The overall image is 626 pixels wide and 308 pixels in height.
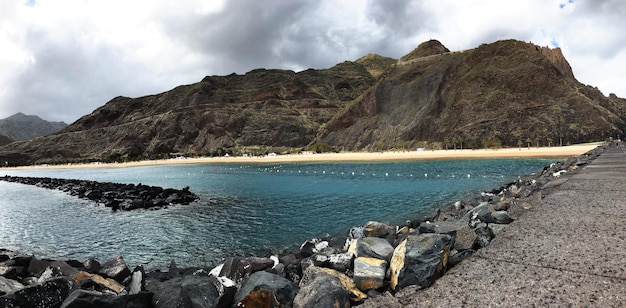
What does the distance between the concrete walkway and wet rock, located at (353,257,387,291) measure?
0.78 metres

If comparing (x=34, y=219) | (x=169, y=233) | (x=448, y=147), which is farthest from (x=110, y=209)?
(x=448, y=147)

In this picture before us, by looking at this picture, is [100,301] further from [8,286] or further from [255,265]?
[255,265]

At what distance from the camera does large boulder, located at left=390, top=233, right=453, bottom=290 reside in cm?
462

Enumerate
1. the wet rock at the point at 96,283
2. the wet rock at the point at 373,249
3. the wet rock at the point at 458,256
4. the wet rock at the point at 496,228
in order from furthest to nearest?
the wet rock at the point at 496,228, the wet rock at the point at 373,249, the wet rock at the point at 96,283, the wet rock at the point at 458,256

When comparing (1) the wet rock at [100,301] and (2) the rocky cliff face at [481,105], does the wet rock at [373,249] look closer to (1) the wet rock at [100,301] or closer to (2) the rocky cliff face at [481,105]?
(1) the wet rock at [100,301]

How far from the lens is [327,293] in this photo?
14.3 ft

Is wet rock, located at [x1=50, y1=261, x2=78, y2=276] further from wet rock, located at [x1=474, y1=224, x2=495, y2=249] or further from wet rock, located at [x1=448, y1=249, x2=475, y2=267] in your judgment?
wet rock, located at [x1=474, y1=224, x2=495, y2=249]

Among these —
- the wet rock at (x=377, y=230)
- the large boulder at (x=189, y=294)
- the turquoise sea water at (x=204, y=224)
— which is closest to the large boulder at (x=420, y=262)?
the large boulder at (x=189, y=294)

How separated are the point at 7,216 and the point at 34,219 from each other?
13.5 feet

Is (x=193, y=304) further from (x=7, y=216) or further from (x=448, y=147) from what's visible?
(x=448, y=147)

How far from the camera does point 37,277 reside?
23.3 ft

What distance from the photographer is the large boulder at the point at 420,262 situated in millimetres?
4625

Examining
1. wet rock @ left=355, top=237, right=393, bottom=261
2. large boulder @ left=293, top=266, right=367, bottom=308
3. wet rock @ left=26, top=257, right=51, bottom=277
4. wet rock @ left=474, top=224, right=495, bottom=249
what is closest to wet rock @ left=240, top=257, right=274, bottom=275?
wet rock @ left=355, top=237, right=393, bottom=261

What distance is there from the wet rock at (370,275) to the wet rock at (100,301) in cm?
318
